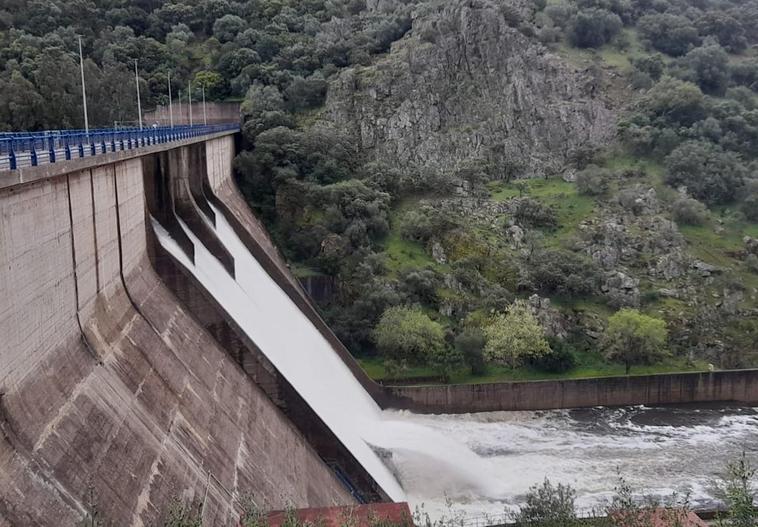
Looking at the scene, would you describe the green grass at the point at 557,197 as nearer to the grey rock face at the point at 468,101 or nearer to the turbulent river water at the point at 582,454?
the grey rock face at the point at 468,101

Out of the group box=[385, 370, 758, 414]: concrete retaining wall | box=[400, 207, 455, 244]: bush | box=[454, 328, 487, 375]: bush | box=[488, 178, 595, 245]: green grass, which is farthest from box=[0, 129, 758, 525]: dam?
box=[488, 178, 595, 245]: green grass

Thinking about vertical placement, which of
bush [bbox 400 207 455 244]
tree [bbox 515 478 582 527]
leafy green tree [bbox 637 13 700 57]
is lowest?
tree [bbox 515 478 582 527]

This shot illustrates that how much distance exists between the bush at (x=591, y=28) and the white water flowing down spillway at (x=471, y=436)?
126ft

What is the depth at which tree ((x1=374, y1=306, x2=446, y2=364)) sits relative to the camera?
28047 mm

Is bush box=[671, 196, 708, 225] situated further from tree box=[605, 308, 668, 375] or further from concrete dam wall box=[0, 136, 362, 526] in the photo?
concrete dam wall box=[0, 136, 362, 526]

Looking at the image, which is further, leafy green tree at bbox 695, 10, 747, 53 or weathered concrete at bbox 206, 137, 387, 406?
leafy green tree at bbox 695, 10, 747, 53

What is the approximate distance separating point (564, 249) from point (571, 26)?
29.4 metres

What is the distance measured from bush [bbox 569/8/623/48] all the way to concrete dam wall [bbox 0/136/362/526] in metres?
47.3

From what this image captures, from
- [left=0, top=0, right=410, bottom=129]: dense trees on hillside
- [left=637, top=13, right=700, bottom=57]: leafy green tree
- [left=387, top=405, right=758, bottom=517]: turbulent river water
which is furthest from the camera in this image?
[left=637, top=13, right=700, bottom=57]: leafy green tree

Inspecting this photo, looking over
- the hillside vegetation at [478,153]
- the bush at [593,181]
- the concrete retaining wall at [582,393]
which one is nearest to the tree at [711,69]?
the hillside vegetation at [478,153]

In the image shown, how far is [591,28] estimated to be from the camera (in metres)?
56.2

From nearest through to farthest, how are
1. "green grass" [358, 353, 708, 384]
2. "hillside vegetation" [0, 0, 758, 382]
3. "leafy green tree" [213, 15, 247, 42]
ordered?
"green grass" [358, 353, 708, 384]
"hillside vegetation" [0, 0, 758, 382]
"leafy green tree" [213, 15, 247, 42]

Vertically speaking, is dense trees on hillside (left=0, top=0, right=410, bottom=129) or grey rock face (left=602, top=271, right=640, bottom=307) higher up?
dense trees on hillside (left=0, top=0, right=410, bottom=129)

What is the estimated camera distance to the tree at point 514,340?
28500 mm
